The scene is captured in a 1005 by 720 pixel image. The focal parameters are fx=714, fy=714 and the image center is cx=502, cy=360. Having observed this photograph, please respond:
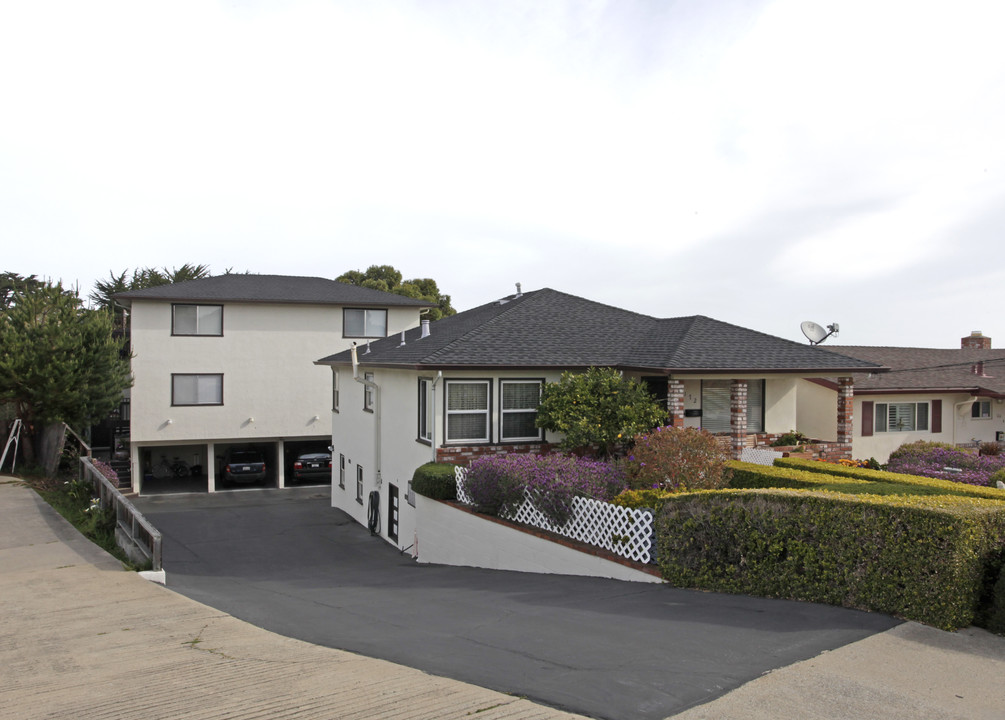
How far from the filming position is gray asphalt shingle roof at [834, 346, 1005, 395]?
23516 mm

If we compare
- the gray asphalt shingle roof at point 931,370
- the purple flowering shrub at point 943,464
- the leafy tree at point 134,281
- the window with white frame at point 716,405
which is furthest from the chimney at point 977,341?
the leafy tree at point 134,281

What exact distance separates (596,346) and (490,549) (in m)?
6.58

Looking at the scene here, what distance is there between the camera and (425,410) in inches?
648

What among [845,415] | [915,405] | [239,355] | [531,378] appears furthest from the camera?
[239,355]

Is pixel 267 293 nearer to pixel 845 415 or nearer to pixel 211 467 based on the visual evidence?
pixel 211 467

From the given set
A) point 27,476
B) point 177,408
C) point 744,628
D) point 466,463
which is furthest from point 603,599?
point 177,408

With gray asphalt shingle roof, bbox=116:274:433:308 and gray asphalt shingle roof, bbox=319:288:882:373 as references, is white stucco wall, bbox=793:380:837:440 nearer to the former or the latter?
gray asphalt shingle roof, bbox=319:288:882:373

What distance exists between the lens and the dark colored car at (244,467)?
29297 millimetres

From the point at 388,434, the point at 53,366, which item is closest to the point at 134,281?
the point at 53,366

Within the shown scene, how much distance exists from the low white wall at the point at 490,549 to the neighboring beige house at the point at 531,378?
1.19 metres

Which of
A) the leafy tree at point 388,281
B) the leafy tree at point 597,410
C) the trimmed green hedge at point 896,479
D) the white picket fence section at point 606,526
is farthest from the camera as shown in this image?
the leafy tree at point 388,281

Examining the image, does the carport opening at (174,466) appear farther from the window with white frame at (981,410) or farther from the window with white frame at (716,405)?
the window with white frame at (981,410)

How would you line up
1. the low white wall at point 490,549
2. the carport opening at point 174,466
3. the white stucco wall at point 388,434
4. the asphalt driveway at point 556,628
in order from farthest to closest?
the carport opening at point 174,466 < the white stucco wall at point 388,434 < the low white wall at point 490,549 < the asphalt driveway at point 556,628

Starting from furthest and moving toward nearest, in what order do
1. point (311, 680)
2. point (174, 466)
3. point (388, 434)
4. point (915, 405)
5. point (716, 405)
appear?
point (174, 466)
point (915, 405)
point (388, 434)
point (716, 405)
point (311, 680)
